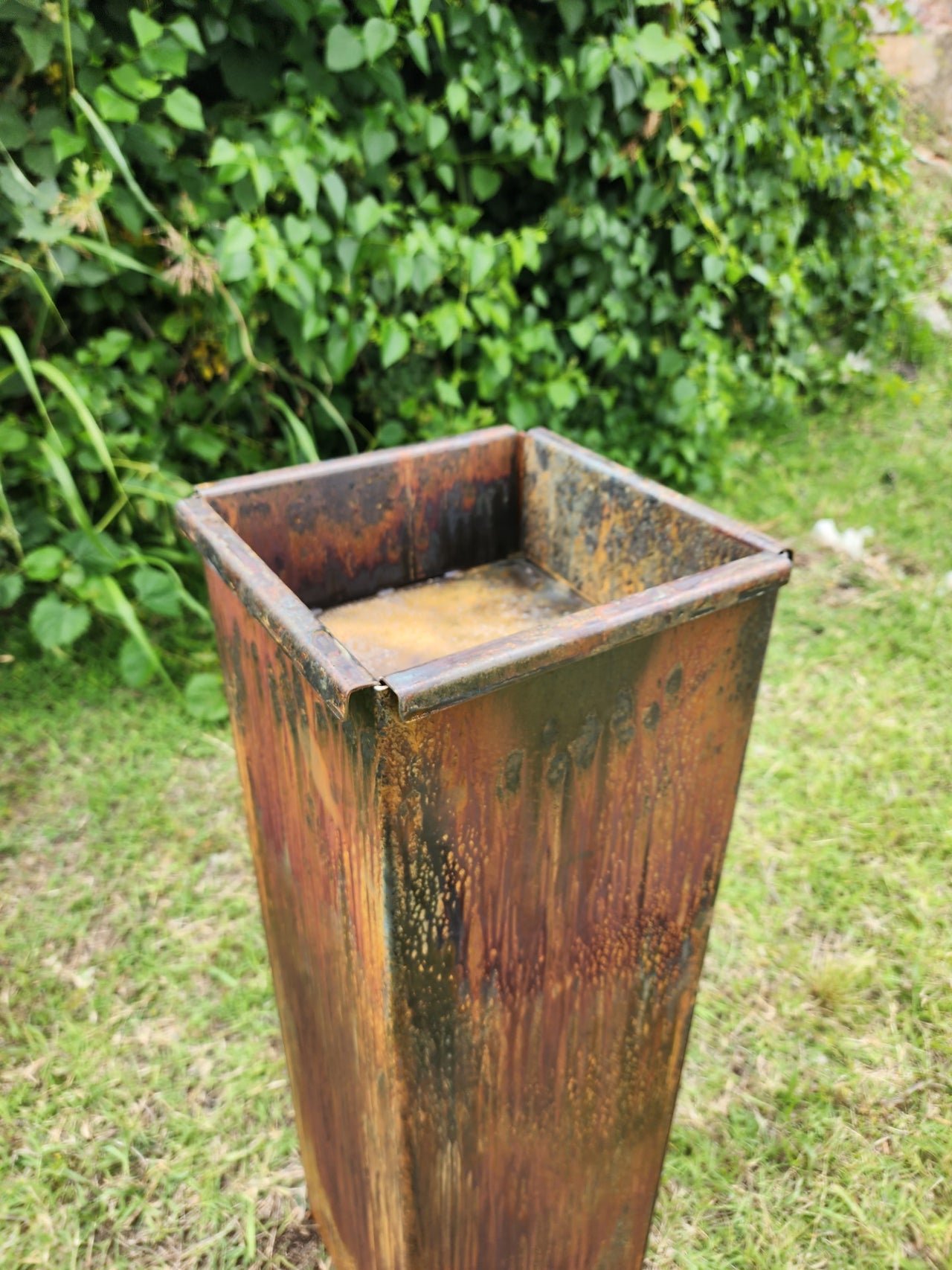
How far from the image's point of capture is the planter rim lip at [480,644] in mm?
709

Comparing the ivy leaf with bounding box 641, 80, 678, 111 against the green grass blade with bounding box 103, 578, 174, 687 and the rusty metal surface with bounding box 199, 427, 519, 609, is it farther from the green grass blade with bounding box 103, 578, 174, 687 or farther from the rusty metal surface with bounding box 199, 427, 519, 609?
the green grass blade with bounding box 103, 578, 174, 687

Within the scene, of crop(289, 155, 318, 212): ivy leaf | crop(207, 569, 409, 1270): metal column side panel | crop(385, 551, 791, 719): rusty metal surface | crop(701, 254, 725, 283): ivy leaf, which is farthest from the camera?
crop(701, 254, 725, 283): ivy leaf

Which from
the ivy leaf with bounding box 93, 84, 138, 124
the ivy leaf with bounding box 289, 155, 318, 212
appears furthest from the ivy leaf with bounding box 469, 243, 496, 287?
the ivy leaf with bounding box 93, 84, 138, 124

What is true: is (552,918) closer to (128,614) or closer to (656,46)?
(128,614)

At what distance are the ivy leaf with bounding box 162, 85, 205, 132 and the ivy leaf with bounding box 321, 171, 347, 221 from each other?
307 mm

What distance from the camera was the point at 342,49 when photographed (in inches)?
84.8

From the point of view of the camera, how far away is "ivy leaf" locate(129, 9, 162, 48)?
6.33ft

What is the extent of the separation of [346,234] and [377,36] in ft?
1.48

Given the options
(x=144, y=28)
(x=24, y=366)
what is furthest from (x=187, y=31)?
(x=24, y=366)

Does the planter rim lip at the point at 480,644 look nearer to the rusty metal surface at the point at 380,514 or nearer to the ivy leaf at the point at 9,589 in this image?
the rusty metal surface at the point at 380,514

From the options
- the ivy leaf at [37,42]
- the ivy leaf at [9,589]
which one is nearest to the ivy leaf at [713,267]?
the ivy leaf at [37,42]

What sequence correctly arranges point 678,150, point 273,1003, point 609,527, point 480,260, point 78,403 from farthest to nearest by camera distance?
point 678,150, point 480,260, point 78,403, point 273,1003, point 609,527

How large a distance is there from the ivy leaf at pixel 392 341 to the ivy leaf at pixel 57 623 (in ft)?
Result: 3.50

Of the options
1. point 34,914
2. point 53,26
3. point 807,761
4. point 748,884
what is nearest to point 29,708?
point 34,914
